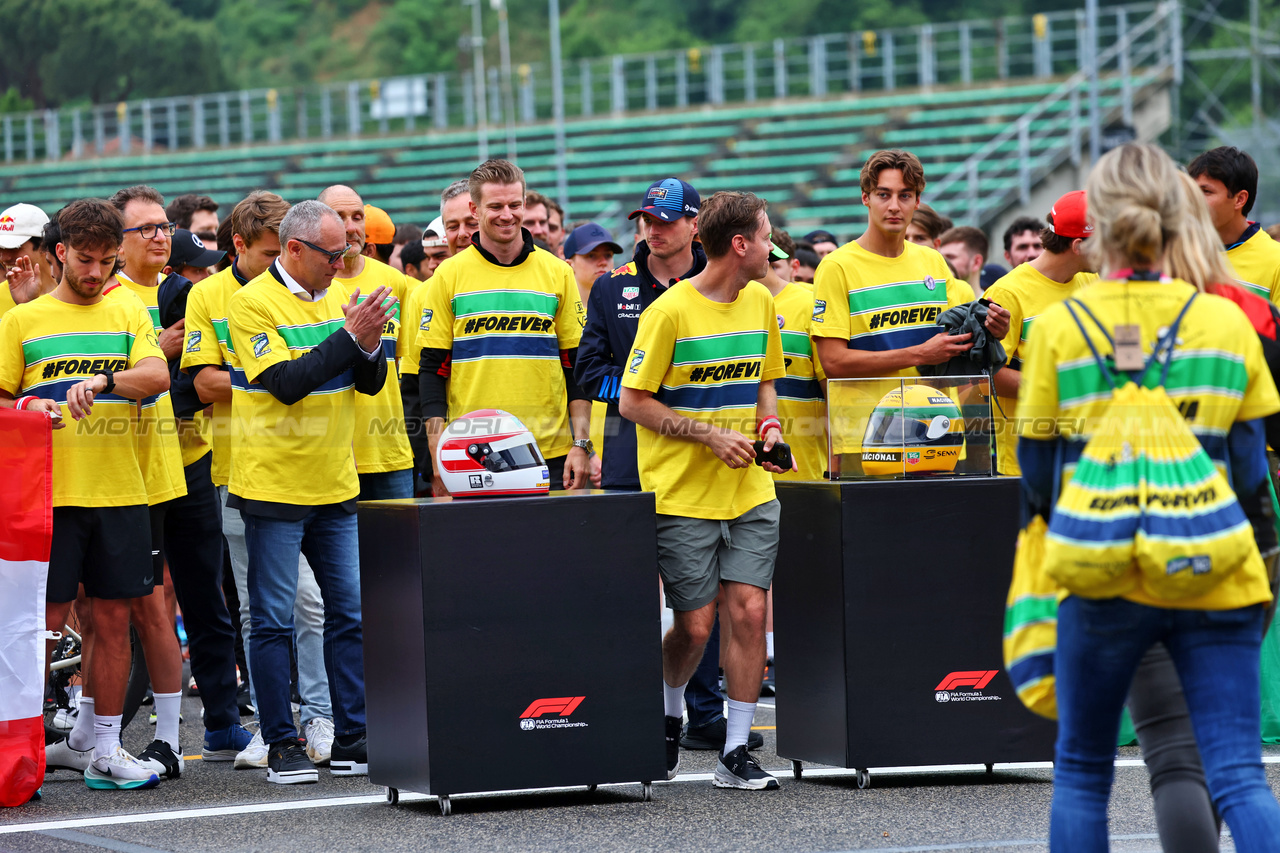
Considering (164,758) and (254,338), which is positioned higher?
(254,338)

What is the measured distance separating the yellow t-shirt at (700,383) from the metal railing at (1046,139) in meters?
21.3

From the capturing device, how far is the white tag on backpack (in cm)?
321

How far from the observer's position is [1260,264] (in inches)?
228

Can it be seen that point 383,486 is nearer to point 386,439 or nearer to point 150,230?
point 386,439

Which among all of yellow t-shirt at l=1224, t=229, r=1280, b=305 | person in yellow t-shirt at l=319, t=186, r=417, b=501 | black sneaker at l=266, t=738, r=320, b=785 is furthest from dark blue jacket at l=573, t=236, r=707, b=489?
yellow t-shirt at l=1224, t=229, r=1280, b=305

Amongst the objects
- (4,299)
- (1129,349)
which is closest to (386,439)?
(4,299)

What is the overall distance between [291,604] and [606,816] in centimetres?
160

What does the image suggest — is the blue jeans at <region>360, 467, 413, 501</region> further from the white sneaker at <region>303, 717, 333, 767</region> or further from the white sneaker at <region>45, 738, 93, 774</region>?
the white sneaker at <region>45, 738, 93, 774</region>

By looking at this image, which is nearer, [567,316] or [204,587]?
[204,587]

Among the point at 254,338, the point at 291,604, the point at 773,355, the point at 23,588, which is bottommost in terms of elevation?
the point at 291,604

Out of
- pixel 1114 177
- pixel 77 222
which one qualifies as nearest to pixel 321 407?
pixel 77 222

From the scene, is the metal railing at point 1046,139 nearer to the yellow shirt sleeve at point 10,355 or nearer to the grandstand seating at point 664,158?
the grandstand seating at point 664,158

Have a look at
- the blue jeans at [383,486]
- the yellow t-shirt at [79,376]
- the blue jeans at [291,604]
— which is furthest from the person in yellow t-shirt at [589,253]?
the yellow t-shirt at [79,376]

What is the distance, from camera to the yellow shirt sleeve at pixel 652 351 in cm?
541
